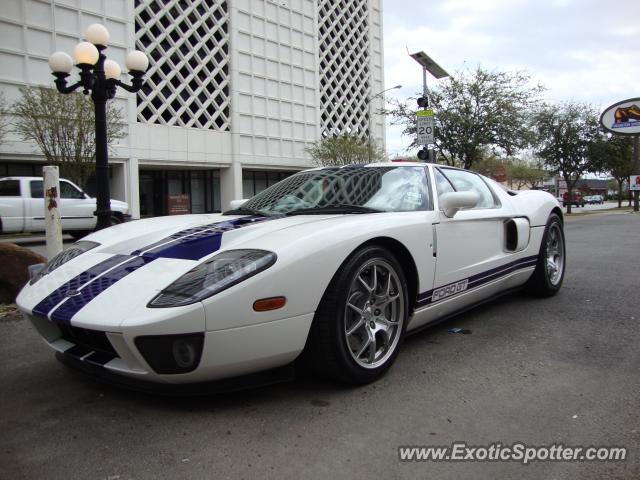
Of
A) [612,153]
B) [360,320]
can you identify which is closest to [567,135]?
[612,153]

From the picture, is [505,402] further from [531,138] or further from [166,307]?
[531,138]

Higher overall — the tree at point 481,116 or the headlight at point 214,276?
the tree at point 481,116

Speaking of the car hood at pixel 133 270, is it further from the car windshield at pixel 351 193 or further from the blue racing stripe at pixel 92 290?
the car windshield at pixel 351 193

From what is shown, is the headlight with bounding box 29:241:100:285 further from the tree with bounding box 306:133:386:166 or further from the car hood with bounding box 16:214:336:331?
the tree with bounding box 306:133:386:166

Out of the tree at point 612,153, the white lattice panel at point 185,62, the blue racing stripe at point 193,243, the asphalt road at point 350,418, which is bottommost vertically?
the asphalt road at point 350,418

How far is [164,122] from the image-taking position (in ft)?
89.0

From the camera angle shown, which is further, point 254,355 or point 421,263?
point 421,263

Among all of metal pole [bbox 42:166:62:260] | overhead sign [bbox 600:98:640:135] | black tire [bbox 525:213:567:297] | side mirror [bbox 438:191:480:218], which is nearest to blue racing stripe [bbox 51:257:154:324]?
side mirror [bbox 438:191:480:218]

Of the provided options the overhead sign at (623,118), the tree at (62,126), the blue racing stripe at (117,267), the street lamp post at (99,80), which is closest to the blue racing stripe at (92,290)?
the blue racing stripe at (117,267)

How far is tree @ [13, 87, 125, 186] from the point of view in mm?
17938

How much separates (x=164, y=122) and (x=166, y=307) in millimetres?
27046

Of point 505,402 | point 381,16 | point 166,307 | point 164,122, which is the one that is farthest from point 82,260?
point 381,16

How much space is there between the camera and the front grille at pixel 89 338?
229 cm

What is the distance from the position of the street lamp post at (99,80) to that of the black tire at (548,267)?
218 inches
